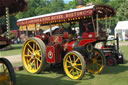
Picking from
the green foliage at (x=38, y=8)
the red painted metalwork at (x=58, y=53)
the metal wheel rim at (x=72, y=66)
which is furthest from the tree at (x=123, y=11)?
the metal wheel rim at (x=72, y=66)

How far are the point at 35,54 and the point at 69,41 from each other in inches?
52.9

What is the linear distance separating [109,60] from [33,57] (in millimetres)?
3267

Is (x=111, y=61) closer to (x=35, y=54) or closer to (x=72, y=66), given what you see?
(x=72, y=66)

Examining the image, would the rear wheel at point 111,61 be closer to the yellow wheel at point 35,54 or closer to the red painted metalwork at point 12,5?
the yellow wheel at point 35,54

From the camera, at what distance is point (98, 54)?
20.8ft

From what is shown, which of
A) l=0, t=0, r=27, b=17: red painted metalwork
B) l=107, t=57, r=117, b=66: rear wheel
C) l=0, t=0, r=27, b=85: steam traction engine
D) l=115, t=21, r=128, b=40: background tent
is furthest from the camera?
l=115, t=21, r=128, b=40: background tent

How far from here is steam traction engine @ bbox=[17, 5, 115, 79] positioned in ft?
18.1

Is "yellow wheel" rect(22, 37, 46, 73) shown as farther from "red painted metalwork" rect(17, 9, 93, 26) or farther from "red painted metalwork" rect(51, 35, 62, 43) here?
"red painted metalwork" rect(17, 9, 93, 26)

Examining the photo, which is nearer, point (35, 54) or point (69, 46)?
point (69, 46)

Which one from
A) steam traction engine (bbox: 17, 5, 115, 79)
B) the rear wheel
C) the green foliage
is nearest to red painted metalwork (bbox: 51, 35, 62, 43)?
steam traction engine (bbox: 17, 5, 115, 79)

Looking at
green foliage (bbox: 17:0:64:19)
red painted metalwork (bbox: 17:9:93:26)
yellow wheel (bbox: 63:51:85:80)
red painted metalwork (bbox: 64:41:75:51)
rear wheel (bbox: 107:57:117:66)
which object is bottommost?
rear wheel (bbox: 107:57:117:66)

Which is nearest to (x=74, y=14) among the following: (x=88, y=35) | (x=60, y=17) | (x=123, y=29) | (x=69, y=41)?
(x=60, y=17)

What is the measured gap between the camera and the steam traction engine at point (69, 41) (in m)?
5.53

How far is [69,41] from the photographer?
604 cm
